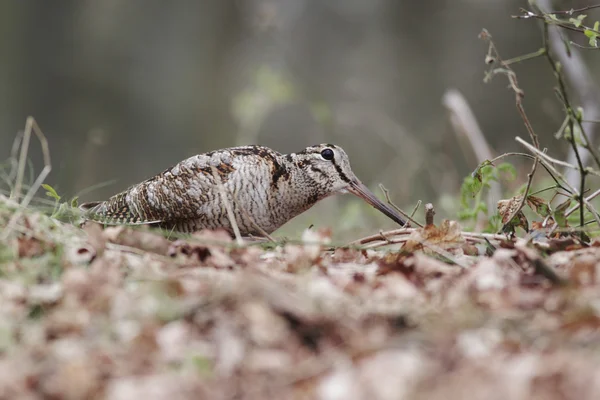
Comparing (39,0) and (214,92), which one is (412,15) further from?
(39,0)

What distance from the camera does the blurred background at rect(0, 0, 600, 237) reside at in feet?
36.9

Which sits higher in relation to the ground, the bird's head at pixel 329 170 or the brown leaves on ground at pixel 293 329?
the bird's head at pixel 329 170

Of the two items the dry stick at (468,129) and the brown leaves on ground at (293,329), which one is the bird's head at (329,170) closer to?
the brown leaves on ground at (293,329)

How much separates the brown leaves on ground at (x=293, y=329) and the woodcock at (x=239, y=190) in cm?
115

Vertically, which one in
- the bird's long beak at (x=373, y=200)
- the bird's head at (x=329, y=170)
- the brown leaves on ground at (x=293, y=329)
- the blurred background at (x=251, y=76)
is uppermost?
the blurred background at (x=251, y=76)

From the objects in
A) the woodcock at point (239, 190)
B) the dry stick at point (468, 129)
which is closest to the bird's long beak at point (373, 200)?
the woodcock at point (239, 190)

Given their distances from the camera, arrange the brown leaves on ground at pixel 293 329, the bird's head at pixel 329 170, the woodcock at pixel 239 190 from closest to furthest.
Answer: the brown leaves on ground at pixel 293 329, the woodcock at pixel 239 190, the bird's head at pixel 329 170

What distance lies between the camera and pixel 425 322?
204cm

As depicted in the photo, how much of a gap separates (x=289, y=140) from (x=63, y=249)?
12734 millimetres

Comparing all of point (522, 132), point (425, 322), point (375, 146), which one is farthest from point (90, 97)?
point (425, 322)

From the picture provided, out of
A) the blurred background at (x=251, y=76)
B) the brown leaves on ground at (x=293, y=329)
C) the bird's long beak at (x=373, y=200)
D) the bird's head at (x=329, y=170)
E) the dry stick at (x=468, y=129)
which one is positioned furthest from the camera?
the blurred background at (x=251, y=76)

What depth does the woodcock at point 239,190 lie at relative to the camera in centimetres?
391

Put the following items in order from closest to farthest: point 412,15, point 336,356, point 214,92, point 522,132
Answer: point 336,356, point 522,132, point 214,92, point 412,15

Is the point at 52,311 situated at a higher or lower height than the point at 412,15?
lower
